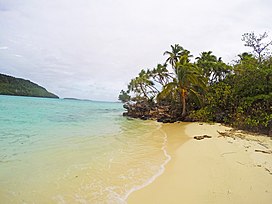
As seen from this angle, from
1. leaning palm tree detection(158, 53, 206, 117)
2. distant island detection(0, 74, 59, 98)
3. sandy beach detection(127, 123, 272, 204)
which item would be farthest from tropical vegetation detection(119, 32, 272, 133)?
distant island detection(0, 74, 59, 98)

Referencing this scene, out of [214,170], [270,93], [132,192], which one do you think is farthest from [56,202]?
A: [270,93]

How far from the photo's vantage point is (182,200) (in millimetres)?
4168

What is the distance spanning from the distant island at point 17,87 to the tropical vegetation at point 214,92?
321ft

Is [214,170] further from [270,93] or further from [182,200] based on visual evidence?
[270,93]

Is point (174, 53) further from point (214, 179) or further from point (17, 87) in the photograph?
point (17, 87)

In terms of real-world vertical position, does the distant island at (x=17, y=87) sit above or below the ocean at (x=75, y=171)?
above

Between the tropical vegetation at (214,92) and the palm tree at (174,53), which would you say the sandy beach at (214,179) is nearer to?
the tropical vegetation at (214,92)

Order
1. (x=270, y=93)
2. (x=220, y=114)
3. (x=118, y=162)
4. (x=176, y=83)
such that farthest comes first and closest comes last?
(x=176, y=83), (x=220, y=114), (x=270, y=93), (x=118, y=162)

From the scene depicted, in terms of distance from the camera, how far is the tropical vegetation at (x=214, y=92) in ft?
48.6

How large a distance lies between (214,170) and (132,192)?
8.13 feet

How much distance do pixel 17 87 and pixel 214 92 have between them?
119 m

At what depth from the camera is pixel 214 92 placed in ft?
71.1

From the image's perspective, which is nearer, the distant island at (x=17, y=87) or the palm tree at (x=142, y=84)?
the palm tree at (x=142, y=84)

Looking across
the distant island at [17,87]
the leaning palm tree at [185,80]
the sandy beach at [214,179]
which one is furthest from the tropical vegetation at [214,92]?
the distant island at [17,87]
